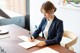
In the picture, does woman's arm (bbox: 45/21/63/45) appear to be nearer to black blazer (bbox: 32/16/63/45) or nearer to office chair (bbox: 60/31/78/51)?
black blazer (bbox: 32/16/63/45)

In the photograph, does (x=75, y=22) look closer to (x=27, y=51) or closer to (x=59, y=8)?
(x=59, y=8)

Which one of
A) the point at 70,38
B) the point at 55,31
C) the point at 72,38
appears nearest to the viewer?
the point at 55,31

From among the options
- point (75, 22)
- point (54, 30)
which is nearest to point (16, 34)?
point (54, 30)

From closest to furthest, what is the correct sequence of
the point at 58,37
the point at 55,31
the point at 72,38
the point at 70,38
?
1. the point at 58,37
2. the point at 55,31
3. the point at 72,38
4. the point at 70,38

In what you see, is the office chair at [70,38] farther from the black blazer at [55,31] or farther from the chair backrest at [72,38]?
the black blazer at [55,31]

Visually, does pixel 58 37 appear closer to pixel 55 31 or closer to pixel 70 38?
pixel 55 31

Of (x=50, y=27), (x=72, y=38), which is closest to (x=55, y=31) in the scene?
(x=50, y=27)

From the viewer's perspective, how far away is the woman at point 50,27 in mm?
1614

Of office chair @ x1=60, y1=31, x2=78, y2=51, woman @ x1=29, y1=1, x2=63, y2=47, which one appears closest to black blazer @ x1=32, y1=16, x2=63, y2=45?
woman @ x1=29, y1=1, x2=63, y2=47

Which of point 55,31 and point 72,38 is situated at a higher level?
point 55,31

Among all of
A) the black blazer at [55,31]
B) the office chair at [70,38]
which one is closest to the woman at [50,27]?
the black blazer at [55,31]

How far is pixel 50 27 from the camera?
1.79 m

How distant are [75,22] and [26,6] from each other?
1632 mm

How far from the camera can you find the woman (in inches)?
63.6
